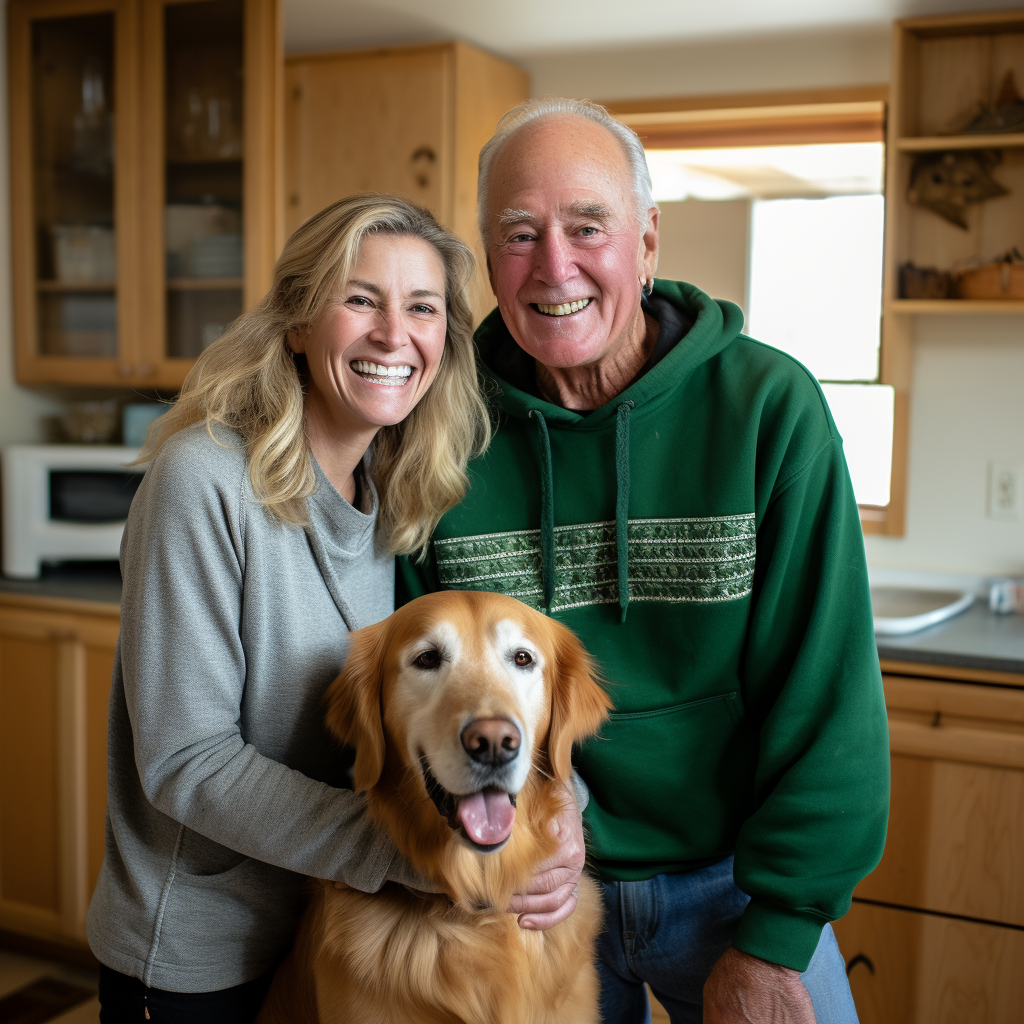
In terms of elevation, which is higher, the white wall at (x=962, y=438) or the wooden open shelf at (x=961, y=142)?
the wooden open shelf at (x=961, y=142)

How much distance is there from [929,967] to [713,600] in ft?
4.67

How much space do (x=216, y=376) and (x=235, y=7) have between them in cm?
206

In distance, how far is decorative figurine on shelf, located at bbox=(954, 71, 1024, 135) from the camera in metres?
2.59

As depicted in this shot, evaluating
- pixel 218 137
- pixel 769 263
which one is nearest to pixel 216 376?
pixel 218 137

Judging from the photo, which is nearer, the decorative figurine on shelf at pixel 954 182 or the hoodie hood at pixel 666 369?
the hoodie hood at pixel 666 369

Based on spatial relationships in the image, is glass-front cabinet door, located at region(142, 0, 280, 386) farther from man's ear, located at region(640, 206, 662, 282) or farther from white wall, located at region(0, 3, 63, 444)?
man's ear, located at region(640, 206, 662, 282)

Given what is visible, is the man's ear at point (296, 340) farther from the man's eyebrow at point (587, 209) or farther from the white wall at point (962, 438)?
the white wall at point (962, 438)

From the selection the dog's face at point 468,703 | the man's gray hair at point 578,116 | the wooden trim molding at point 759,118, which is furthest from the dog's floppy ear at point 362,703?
the wooden trim molding at point 759,118

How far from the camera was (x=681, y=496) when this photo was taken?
1.26m

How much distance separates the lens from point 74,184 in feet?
10.0

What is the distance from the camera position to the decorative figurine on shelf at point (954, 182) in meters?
2.70

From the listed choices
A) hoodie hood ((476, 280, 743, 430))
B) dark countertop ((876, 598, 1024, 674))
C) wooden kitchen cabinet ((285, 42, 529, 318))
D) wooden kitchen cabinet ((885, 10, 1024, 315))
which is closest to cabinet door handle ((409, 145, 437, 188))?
wooden kitchen cabinet ((285, 42, 529, 318))

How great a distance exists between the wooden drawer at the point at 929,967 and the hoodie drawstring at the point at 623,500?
130 cm

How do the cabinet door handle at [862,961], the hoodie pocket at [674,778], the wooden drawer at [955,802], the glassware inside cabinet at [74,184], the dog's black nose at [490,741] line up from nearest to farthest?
the dog's black nose at [490,741], the hoodie pocket at [674,778], the wooden drawer at [955,802], the cabinet door handle at [862,961], the glassware inside cabinet at [74,184]
